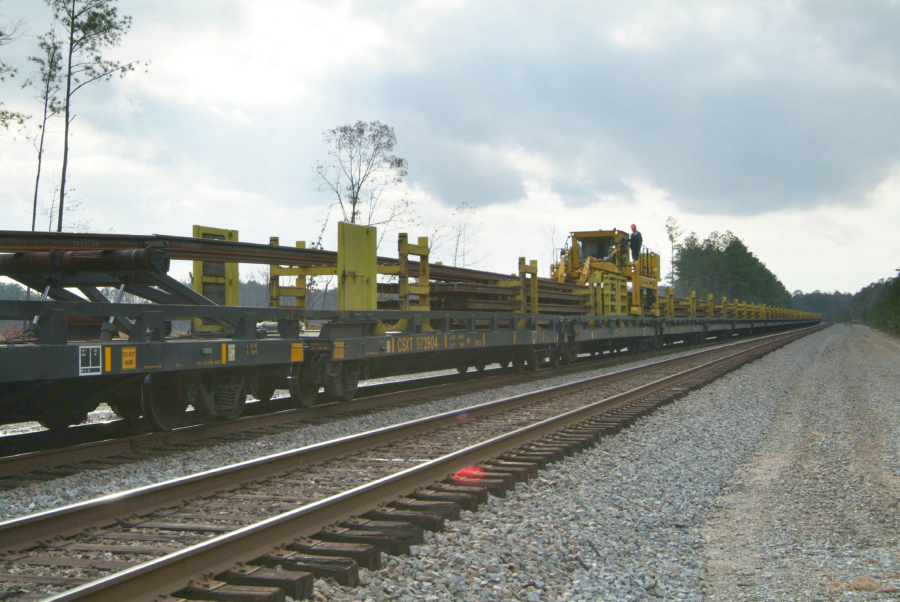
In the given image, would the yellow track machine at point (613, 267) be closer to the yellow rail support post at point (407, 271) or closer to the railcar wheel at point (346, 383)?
the yellow rail support post at point (407, 271)

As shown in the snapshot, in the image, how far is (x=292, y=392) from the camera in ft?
30.5

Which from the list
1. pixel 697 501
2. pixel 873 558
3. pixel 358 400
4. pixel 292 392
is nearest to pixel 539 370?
pixel 358 400

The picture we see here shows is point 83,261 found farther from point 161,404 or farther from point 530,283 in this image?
point 530,283

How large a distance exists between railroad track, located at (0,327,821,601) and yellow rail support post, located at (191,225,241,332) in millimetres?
4759

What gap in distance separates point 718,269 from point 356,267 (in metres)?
101

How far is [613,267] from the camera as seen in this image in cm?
2152

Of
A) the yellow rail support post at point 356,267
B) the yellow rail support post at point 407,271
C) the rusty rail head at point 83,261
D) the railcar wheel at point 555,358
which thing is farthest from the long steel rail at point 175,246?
the railcar wheel at point 555,358

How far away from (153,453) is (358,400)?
395 cm

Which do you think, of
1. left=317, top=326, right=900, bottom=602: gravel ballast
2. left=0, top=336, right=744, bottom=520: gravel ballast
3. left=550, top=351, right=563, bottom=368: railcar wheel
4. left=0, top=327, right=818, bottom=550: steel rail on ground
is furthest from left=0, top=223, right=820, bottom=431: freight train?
left=317, top=326, right=900, bottom=602: gravel ballast

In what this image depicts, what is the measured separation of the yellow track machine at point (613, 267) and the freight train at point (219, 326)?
14.8 ft

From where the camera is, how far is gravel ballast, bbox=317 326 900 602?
372cm

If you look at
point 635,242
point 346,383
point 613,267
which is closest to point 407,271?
point 346,383

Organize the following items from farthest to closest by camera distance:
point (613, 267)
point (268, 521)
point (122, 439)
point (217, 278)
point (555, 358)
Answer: point (613, 267)
point (555, 358)
point (217, 278)
point (122, 439)
point (268, 521)

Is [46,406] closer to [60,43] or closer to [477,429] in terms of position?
[477,429]
